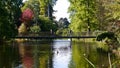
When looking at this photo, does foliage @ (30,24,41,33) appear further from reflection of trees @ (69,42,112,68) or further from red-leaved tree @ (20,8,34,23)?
reflection of trees @ (69,42,112,68)

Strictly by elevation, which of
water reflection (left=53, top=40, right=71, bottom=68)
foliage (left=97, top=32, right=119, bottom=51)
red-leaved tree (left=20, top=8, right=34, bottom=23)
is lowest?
water reflection (left=53, top=40, right=71, bottom=68)

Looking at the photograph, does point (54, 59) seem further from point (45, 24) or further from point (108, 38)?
point (45, 24)

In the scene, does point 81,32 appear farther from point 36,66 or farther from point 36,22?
point 36,66

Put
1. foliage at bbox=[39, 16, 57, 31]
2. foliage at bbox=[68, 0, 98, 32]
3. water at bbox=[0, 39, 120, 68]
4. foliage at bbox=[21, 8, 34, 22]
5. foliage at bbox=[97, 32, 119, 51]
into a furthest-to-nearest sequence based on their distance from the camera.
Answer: foliage at bbox=[39, 16, 57, 31] → foliage at bbox=[21, 8, 34, 22] → foliage at bbox=[68, 0, 98, 32] → foliage at bbox=[97, 32, 119, 51] → water at bbox=[0, 39, 120, 68]

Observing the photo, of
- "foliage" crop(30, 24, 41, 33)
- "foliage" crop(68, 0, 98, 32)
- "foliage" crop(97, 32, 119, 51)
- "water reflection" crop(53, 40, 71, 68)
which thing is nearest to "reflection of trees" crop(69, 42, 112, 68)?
"water reflection" crop(53, 40, 71, 68)

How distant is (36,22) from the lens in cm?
9319

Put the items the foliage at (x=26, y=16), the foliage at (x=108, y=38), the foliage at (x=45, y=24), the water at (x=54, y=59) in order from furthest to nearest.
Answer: the foliage at (x=45, y=24)
the foliage at (x=26, y=16)
the foliage at (x=108, y=38)
the water at (x=54, y=59)

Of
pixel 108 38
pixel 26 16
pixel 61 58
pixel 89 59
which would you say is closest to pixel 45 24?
pixel 26 16

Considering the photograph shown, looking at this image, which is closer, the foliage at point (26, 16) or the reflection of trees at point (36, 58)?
the reflection of trees at point (36, 58)

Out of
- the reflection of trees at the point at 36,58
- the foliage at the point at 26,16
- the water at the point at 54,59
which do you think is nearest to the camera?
the water at the point at 54,59

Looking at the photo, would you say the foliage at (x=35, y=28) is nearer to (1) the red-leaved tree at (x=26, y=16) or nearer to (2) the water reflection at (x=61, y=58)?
(1) the red-leaved tree at (x=26, y=16)

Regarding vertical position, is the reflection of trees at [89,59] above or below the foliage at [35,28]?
below

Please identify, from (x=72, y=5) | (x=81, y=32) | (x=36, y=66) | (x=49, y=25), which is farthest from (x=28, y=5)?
(x=36, y=66)

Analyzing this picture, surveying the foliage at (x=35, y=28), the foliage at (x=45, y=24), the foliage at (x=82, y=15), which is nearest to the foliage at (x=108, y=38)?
the foliage at (x=82, y=15)
